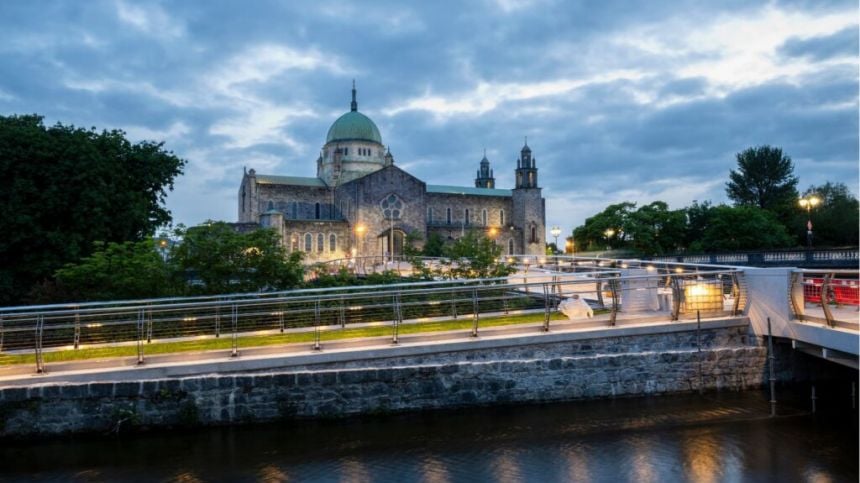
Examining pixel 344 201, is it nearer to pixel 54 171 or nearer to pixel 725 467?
pixel 54 171

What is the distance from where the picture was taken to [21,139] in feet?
88.0

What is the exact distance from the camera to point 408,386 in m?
12.2

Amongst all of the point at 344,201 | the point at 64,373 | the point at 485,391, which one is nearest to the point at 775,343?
the point at 485,391

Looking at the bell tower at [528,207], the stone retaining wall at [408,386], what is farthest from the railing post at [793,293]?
the bell tower at [528,207]

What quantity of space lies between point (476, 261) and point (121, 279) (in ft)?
38.6

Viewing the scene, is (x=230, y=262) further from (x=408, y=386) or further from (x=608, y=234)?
(x=608, y=234)

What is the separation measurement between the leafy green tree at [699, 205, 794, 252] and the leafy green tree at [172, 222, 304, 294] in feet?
176

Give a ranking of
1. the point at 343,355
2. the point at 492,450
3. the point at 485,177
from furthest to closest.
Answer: the point at 485,177
the point at 343,355
the point at 492,450

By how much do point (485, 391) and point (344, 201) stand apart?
57.1 m

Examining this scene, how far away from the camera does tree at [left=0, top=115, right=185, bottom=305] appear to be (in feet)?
83.8

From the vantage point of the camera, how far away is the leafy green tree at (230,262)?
18766 millimetres

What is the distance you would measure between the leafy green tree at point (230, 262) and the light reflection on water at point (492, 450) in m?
7.95

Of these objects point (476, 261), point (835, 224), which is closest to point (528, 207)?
point (835, 224)

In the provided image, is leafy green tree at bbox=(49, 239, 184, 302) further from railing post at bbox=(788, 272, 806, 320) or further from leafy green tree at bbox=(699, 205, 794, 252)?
leafy green tree at bbox=(699, 205, 794, 252)
